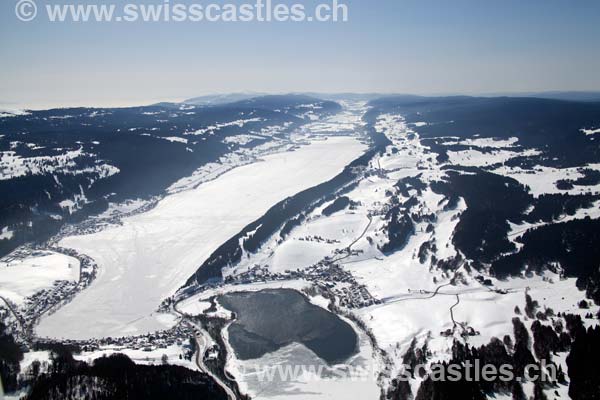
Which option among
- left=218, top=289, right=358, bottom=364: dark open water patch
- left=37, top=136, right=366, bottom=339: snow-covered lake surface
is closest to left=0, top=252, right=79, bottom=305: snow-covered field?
left=37, top=136, right=366, bottom=339: snow-covered lake surface

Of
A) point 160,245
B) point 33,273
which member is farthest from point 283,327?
point 33,273

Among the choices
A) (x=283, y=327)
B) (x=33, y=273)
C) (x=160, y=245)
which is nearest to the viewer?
(x=283, y=327)

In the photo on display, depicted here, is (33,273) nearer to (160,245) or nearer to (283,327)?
(160,245)

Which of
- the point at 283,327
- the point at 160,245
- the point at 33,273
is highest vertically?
the point at 160,245

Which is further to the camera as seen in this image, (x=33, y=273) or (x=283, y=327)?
(x=33, y=273)

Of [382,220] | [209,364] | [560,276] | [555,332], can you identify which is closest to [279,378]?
[209,364]

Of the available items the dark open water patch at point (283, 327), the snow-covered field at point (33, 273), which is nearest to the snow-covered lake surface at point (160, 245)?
the snow-covered field at point (33, 273)

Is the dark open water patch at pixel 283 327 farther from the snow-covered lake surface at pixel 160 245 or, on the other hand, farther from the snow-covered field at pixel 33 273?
the snow-covered field at pixel 33 273

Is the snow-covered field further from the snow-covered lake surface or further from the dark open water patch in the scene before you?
the dark open water patch
